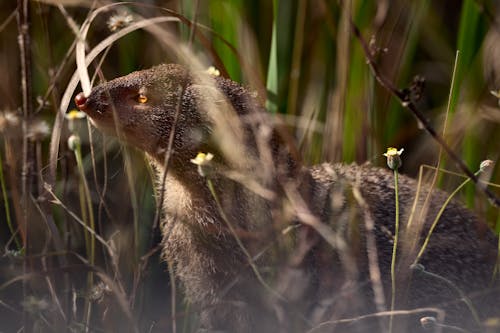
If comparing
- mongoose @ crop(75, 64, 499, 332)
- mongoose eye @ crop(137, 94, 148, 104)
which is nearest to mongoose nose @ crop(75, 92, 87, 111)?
mongoose @ crop(75, 64, 499, 332)

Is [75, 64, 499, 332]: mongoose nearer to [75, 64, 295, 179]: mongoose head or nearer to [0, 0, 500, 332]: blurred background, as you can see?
[75, 64, 295, 179]: mongoose head

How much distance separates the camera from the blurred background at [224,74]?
2123mm

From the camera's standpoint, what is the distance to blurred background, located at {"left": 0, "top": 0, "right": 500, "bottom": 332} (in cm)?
212

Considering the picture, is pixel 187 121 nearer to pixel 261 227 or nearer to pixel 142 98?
pixel 142 98

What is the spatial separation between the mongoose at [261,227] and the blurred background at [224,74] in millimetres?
105

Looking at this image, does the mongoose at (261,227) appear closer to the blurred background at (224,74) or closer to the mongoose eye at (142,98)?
the mongoose eye at (142,98)

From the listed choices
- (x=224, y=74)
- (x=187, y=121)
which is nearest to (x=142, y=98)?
(x=187, y=121)

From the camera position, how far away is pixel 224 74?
8.09ft

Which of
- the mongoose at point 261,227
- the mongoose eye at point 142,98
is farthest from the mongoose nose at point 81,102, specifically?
the mongoose eye at point 142,98

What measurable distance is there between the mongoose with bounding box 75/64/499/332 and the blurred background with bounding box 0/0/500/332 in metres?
0.10

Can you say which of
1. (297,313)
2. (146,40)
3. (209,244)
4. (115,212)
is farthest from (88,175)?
(297,313)

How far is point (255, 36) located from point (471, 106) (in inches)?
32.4

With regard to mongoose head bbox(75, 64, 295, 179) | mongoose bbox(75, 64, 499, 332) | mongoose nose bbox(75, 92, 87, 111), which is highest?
mongoose nose bbox(75, 92, 87, 111)

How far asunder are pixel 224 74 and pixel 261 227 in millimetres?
559
